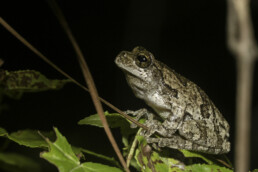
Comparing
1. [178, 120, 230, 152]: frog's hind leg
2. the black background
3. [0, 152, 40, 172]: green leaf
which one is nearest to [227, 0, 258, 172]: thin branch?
[178, 120, 230, 152]: frog's hind leg

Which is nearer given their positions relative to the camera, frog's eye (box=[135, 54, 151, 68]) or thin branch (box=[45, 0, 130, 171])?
thin branch (box=[45, 0, 130, 171])

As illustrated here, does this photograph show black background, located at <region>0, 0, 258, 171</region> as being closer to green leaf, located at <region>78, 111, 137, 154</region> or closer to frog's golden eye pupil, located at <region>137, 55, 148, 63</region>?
frog's golden eye pupil, located at <region>137, 55, 148, 63</region>

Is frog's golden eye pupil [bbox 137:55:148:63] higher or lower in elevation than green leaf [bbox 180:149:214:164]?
higher

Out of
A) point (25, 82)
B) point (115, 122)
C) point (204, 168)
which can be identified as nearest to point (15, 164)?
point (25, 82)

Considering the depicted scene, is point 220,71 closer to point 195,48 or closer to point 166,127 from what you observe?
point 195,48

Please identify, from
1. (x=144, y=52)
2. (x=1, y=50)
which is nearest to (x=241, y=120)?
(x=144, y=52)

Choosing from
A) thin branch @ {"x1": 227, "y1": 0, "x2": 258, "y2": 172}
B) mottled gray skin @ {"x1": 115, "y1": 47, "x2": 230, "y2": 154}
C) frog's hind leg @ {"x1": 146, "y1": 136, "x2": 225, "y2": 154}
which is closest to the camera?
thin branch @ {"x1": 227, "y1": 0, "x2": 258, "y2": 172}
